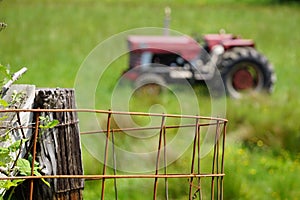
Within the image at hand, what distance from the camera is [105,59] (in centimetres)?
1170

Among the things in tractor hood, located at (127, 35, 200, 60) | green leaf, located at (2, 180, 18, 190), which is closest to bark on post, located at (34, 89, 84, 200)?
green leaf, located at (2, 180, 18, 190)

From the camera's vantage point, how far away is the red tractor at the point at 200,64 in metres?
8.51

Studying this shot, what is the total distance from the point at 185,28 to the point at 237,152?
31.6 ft

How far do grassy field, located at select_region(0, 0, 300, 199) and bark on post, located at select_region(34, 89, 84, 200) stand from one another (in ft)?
0.87

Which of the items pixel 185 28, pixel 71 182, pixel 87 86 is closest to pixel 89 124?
pixel 87 86

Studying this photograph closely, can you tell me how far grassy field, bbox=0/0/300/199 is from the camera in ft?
16.8

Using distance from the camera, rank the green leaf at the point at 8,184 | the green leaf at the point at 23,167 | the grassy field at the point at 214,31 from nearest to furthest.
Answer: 1. the green leaf at the point at 8,184
2. the green leaf at the point at 23,167
3. the grassy field at the point at 214,31

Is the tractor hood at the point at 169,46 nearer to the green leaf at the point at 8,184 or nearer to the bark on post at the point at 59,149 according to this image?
the bark on post at the point at 59,149

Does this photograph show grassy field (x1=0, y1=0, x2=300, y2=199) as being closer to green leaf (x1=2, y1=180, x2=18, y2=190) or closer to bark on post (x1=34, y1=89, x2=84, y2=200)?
bark on post (x1=34, y1=89, x2=84, y2=200)

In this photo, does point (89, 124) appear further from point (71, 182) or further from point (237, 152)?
point (71, 182)

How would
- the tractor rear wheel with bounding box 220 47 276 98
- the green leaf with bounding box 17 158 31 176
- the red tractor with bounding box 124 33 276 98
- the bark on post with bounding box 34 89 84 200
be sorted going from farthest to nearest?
the tractor rear wheel with bounding box 220 47 276 98 → the red tractor with bounding box 124 33 276 98 → the bark on post with bounding box 34 89 84 200 → the green leaf with bounding box 17 158 31 176

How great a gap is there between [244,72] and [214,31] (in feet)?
18.3

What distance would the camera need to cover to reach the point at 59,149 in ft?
6.66

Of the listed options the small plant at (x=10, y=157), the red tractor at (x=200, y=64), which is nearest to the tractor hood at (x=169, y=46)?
the red tractor at (x=200, y=64)
